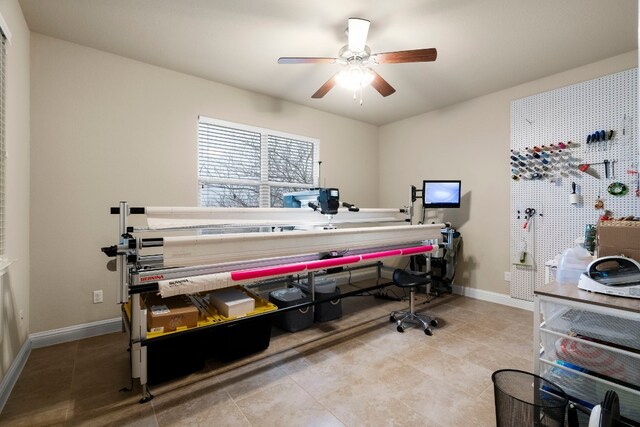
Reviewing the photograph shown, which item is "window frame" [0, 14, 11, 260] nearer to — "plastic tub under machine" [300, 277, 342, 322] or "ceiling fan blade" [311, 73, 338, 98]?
"ceiling fan blade" [311, 73, 338, 98]

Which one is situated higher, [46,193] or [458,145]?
[458,145]

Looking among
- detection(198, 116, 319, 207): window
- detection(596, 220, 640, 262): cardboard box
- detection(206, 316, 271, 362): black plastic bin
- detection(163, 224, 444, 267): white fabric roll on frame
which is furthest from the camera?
detection(198, 116, 319, 207): window

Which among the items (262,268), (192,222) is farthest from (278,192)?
(262,268)

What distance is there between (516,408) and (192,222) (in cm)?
231

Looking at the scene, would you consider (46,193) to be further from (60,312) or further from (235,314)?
(235,314)

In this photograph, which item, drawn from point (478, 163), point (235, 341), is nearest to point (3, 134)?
point (235, 341)

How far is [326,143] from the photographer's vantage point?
15.1ft

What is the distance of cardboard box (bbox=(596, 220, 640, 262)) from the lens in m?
1.51

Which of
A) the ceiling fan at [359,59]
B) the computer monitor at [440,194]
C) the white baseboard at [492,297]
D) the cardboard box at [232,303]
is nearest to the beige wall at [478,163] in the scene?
the white baseboard at [492,297]

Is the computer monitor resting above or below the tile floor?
above

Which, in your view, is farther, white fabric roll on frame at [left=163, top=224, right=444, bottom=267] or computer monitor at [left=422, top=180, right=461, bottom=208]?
computer monitor at [left=422, top=180, right=461, bottom=208]

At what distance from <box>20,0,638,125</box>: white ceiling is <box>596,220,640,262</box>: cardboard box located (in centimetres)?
174

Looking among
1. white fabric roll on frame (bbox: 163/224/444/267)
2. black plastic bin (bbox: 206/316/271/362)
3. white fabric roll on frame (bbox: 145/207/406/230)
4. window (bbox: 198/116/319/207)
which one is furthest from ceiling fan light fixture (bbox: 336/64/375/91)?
black plastic bin (bbox: 206/316/271/362)

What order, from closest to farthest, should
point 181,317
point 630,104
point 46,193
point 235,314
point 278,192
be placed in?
point 181,317 → point 235,314 → point 46,193 → point 630,104 → point 278,192
